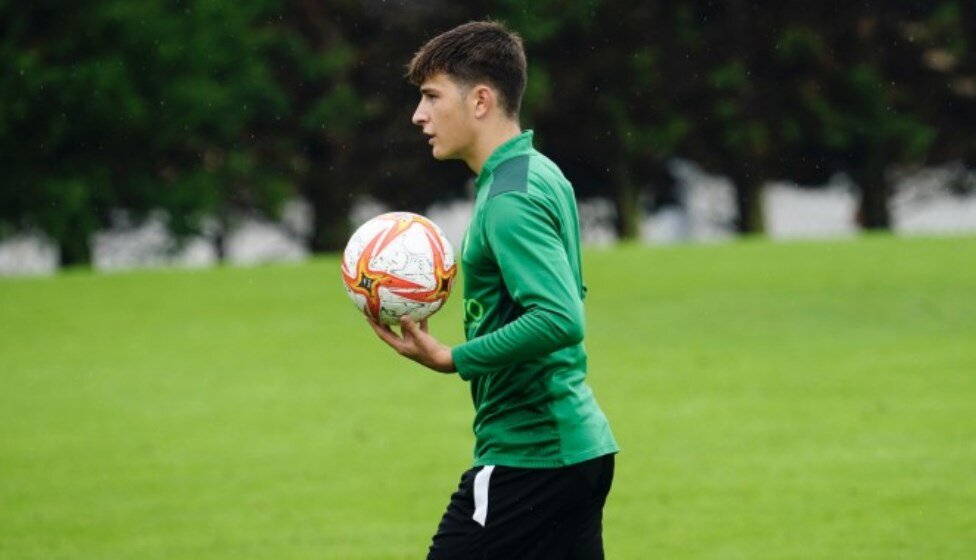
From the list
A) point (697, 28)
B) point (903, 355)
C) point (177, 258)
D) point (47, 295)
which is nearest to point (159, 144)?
point (177, 258)

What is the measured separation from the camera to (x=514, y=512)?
5027 mm

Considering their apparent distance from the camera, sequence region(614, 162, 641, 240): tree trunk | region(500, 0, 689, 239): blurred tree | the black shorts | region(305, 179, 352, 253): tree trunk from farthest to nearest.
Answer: region(614, 162, 641, 240): tree trunk, region(500, 0, 689, 239): blurred tree, region(305, 179, 352, 253): tree trunk, the black shorts

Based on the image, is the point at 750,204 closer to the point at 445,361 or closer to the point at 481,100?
the point at 481,100

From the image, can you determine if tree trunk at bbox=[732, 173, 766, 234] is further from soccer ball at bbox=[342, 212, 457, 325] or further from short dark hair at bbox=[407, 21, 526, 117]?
short dark hair at bbox=[407, 21, 526, 117]

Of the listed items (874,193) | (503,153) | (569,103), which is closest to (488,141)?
(503,153)

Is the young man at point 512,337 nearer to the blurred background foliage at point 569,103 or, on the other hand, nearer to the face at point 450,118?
the face at point 450,118

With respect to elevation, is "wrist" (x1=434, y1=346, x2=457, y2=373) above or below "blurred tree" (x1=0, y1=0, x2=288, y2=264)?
below

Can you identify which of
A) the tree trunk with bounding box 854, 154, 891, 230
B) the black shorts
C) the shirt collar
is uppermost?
the tree trunk with bounding box 854, 154, 891, 230

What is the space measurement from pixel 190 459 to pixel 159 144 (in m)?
29.2

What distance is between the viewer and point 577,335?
4.85 m

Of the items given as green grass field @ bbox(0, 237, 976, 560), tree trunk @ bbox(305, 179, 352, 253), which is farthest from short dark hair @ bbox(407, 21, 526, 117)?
tree trunk @ bbox(305, 179, 352, 253)

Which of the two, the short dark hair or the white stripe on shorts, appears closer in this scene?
the white stripe on shorts

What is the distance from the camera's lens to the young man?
15.9 feet

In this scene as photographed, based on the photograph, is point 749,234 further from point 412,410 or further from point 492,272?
point 492,272
